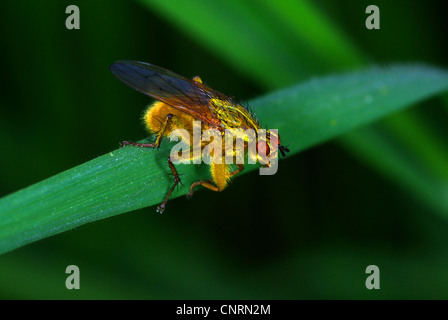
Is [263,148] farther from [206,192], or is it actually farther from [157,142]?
[206,192]

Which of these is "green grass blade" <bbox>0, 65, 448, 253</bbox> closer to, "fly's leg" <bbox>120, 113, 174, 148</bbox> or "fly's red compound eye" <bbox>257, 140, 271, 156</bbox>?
"fly's leg" <bbox>120, 113, 174, 148</bbox>

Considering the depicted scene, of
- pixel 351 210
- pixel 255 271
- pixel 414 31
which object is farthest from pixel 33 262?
pixel 414 31

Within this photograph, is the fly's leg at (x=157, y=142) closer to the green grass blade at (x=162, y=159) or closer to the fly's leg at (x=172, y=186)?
the green grass blade at (x=162, y=159)

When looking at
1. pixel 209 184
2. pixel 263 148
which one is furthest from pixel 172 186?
pixel 263 148

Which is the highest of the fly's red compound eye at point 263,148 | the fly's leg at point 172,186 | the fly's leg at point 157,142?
the fly's leg at point 157,142

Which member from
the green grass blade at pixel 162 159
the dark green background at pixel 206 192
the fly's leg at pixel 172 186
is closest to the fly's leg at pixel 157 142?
the green grass blade at pixel 162 159

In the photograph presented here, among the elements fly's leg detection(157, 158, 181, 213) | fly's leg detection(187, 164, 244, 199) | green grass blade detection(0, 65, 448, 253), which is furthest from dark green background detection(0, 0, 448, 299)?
fly's leg detection(157, 158, 181, 213)
